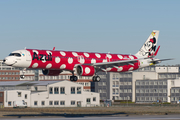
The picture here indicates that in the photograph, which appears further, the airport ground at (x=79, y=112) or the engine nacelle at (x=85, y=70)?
the airport ground at (x=79, y=112)

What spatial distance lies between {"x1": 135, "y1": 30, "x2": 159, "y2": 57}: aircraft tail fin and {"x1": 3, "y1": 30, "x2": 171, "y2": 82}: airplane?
617 centimetres

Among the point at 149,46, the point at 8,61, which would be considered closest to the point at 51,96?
the point at 149,46

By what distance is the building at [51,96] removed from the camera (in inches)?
5940

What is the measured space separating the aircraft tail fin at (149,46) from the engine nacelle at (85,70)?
20.4m

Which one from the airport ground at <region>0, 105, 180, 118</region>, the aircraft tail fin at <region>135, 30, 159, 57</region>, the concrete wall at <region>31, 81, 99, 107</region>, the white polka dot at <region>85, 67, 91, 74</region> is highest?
the aircraft tail fin at <region>135, 30, 159, 57</region>

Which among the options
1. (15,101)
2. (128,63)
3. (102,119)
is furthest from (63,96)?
(128,63)

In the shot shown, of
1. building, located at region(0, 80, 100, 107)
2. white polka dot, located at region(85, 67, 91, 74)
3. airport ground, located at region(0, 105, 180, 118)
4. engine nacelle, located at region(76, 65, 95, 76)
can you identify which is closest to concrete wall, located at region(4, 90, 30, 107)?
building, located at region(0, 80, 100, 107)

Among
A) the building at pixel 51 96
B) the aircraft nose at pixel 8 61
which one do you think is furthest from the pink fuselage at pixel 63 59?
the building at pixel 51 96

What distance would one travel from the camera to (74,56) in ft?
240

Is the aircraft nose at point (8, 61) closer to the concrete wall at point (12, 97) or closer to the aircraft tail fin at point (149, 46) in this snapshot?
the aircraft tail fin at point (149, 46)

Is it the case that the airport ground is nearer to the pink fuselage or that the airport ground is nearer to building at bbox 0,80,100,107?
building at bbox 0,80,100,107

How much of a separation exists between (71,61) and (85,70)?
3.25m

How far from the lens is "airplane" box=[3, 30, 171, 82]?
67.8 m

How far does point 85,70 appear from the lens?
236ft
